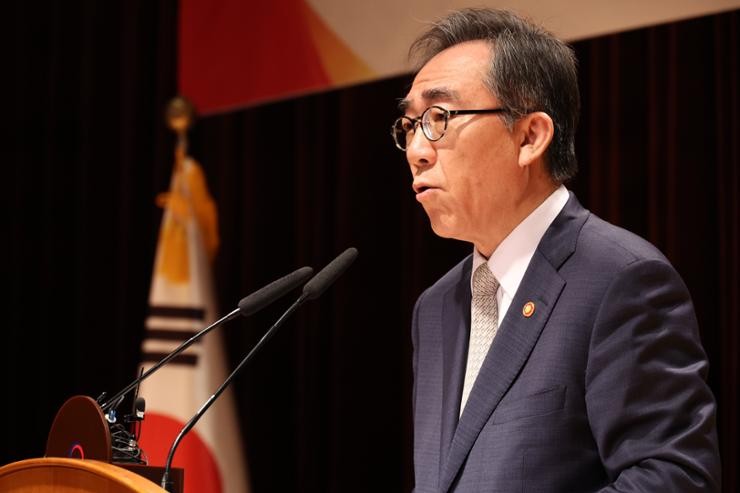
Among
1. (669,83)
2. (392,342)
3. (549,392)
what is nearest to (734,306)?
(669,83)

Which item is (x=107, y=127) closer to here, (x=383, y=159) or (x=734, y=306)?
(x=383, y=159)

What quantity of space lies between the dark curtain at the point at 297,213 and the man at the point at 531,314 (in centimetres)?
140

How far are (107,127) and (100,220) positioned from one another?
448 millimetres

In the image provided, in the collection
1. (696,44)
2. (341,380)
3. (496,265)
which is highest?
(696,44)

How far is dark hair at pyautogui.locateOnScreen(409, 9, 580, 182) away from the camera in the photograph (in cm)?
201

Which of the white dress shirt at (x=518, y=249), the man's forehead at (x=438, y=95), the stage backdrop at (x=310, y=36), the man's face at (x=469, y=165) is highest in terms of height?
the stage backdrop at (x=310, y=36)

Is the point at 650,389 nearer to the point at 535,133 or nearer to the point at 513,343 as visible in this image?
the point at 513,343

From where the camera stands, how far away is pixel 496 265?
1.99 m

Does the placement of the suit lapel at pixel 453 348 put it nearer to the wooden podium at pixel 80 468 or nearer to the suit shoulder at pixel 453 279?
the suit shoulder at pixel 453 279

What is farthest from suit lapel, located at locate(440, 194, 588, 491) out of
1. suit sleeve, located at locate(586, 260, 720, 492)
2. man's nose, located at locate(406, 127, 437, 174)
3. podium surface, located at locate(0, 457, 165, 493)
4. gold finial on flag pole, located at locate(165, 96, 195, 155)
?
gold finial on flag pole, located at locate(165, 96, 195, 155)

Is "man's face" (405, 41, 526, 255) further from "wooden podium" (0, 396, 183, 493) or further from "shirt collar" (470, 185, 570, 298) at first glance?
"wooden podium" (0, 396, 183, 493)

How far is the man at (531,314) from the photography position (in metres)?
1.64

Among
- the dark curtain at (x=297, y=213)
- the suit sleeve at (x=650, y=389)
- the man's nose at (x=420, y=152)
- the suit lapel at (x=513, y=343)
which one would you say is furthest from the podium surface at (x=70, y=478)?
the dark curtain at (x=297, y=213)

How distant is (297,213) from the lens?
4270mm
